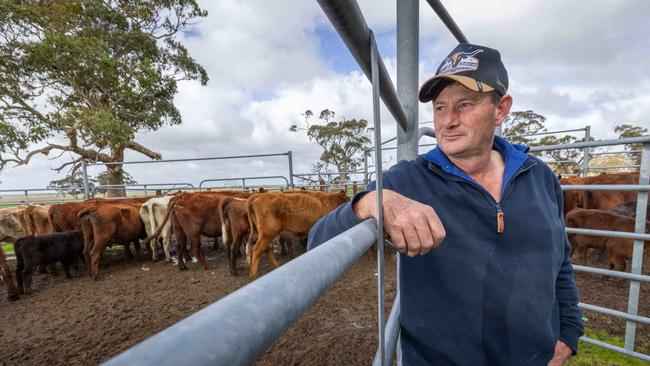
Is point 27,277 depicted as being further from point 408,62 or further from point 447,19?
point 447,19

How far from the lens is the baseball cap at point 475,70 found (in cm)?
129

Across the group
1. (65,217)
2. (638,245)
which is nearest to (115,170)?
(65,217)

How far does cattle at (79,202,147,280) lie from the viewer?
5.76 metres

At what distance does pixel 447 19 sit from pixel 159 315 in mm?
4538

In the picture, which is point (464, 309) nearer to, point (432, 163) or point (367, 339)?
point (432, 163)


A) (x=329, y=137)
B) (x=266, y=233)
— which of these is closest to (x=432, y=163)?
(x=266, y=233)

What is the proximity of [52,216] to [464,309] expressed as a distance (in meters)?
9.11

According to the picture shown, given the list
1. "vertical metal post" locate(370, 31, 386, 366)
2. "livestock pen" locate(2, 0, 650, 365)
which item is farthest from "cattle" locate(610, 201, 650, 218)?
"livestock pen" locate(2, 0, 650, 365)

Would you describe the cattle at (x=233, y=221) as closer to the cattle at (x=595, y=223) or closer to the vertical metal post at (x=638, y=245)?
the vertical metal post at (x=638, y=245)

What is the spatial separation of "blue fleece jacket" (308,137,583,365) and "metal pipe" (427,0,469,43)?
794mm

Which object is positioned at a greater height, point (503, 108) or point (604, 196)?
point (503, 108)

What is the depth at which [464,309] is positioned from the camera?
115cm

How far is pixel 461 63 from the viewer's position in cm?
131

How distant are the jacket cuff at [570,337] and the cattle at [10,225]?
10.7 metres
